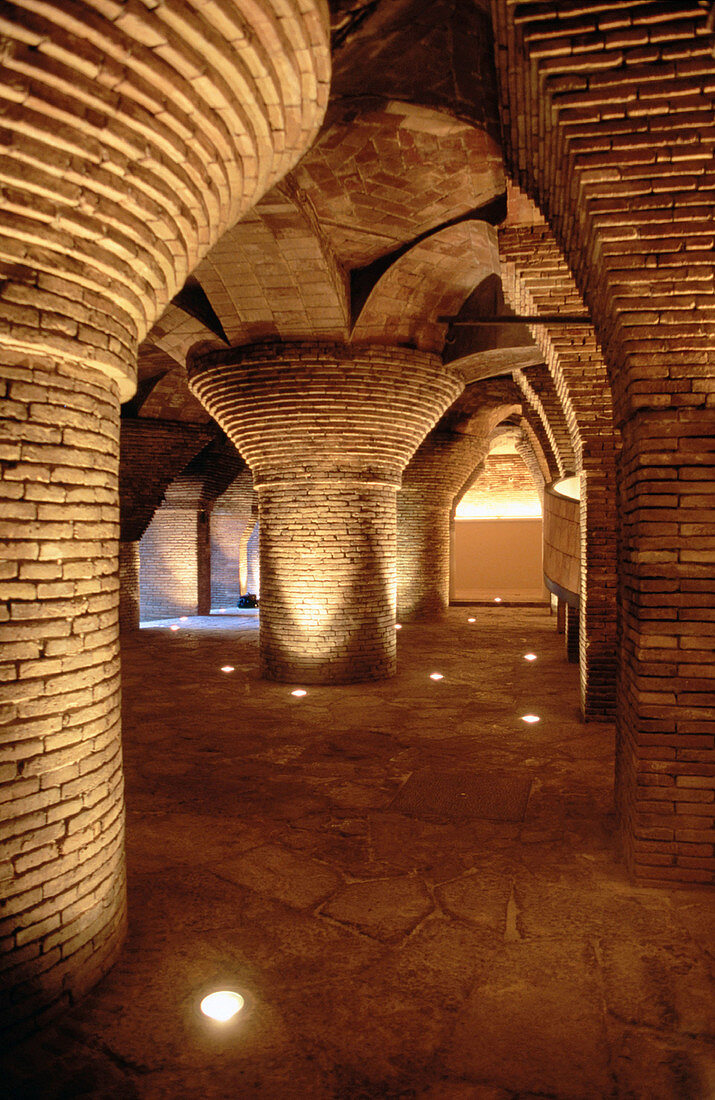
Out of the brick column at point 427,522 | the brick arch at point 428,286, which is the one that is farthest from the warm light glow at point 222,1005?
the brick column at point 427,522

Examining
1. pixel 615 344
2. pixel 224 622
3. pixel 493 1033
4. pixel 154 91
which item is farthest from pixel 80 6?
pixel 224 622

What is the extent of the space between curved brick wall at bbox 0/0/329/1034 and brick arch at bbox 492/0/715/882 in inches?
41.2

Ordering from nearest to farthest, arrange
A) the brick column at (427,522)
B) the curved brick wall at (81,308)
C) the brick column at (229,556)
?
1. the curved brick wall at (81,308)
2. the brick column at (427,522)
3. the brick column at (229,556)

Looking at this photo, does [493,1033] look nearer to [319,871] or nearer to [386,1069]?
[386,1069]

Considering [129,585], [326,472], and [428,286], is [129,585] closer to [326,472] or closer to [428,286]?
[326,472]

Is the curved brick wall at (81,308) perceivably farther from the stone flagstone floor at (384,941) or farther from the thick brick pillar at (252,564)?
the thick brick pillar at (252,564)

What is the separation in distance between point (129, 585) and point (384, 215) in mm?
9690

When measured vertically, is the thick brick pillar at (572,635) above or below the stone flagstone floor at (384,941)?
above

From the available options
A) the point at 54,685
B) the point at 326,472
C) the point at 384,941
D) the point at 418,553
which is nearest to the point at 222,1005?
the point at 384,941

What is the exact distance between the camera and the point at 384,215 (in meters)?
6.55

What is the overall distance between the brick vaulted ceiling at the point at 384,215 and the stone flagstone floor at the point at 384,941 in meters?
4.30

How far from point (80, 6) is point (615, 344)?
2.75 m

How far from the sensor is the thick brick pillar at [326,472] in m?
8.04

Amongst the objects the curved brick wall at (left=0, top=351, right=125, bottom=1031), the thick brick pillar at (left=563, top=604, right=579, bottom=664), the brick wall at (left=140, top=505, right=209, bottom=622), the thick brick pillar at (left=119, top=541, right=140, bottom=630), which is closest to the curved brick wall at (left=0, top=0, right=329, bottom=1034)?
the curved brick wall at (left=0, top=351, right=125, bottom=1031)
